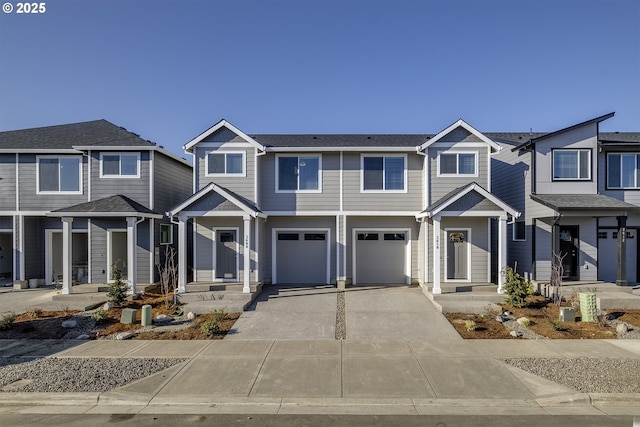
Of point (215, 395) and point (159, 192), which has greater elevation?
point (159, 192)

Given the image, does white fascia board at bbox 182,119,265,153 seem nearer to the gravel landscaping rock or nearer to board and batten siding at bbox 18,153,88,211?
board and batten siding at bbox 18,153,88,211

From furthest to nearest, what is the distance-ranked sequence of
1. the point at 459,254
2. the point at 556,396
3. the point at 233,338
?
1. the point at 459,254
2. the point at 233,338
3. the point at 556,396

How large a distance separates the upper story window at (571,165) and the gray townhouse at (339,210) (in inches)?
100

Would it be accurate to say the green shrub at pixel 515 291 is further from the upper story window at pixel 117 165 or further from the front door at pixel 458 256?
the upper story window at pixel 117 165

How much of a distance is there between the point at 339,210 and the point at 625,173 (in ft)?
38.2

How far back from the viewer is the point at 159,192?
48.8ft

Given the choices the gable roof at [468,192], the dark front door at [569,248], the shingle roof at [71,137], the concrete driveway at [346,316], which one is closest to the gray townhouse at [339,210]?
the gable roof at [468,192]

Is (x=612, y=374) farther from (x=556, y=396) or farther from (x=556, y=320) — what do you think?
(x=556, y=320)

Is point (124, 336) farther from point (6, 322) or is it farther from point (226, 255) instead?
point (226, 255)

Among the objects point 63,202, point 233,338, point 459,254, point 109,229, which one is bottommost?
point 233,338

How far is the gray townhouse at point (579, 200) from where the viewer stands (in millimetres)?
13305

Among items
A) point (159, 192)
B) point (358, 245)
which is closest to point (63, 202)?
point (159, 192)

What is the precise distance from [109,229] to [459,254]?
14033 mm

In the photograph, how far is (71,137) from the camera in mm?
15773
